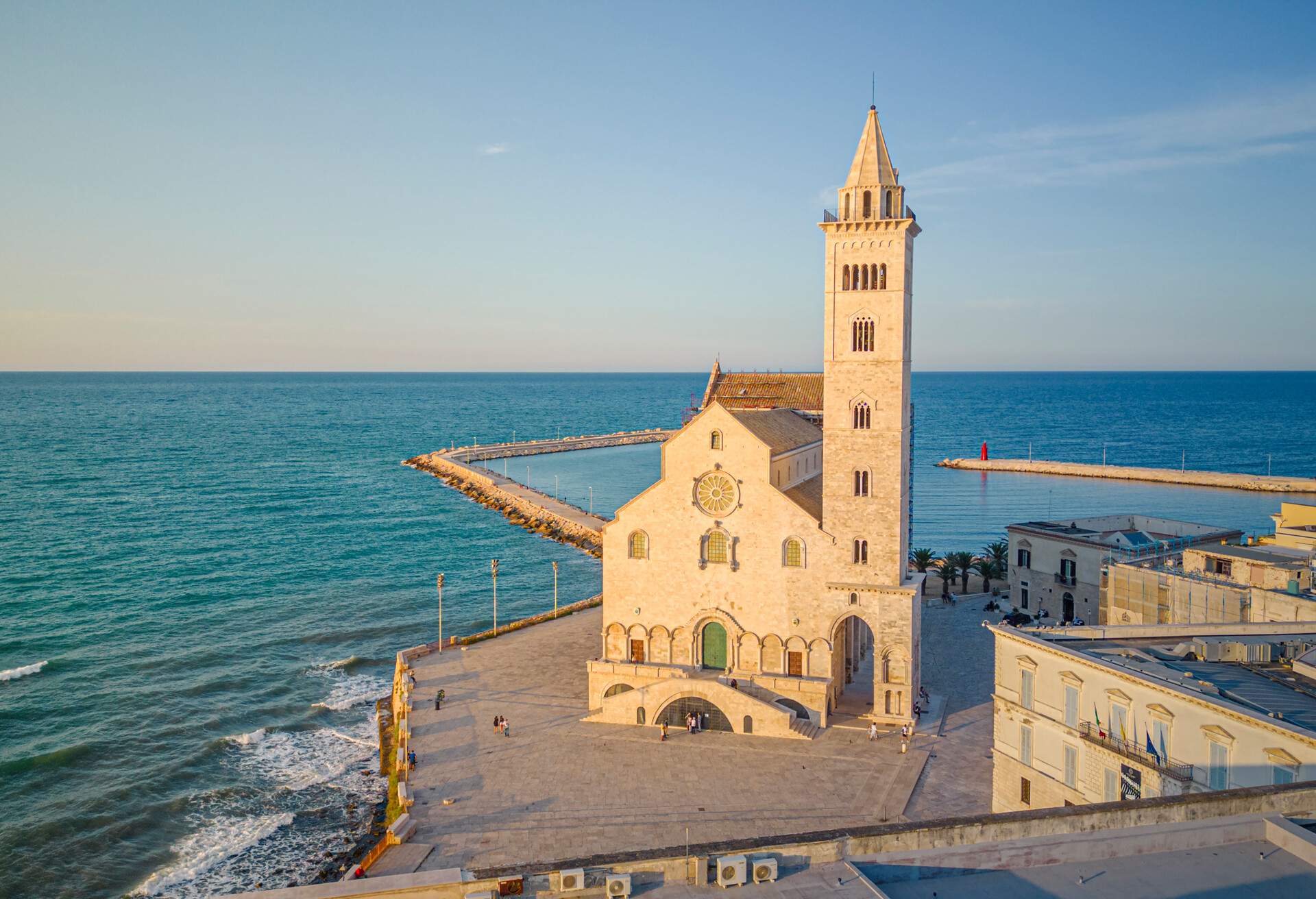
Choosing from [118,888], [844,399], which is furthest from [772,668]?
[118,888]

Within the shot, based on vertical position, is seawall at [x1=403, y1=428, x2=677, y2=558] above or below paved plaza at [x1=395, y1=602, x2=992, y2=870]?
above

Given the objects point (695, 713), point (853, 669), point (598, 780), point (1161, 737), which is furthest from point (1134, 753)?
point (853, 669)

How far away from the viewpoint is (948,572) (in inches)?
2657

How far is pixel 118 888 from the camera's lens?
33.5 m

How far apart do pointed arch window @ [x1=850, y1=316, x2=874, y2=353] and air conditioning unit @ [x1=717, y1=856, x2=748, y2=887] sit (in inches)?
1274

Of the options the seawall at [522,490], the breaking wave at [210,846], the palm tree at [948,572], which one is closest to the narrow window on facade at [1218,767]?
the breaking wave at [210,846]

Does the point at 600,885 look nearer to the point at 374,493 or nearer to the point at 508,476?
the point at 374,493

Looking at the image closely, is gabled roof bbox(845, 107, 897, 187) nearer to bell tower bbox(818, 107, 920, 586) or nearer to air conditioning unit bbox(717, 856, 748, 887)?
bell tower bbox(818, 107, 920, 586)

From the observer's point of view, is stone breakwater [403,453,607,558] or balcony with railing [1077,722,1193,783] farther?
stone breakwater [403,453,607,558]

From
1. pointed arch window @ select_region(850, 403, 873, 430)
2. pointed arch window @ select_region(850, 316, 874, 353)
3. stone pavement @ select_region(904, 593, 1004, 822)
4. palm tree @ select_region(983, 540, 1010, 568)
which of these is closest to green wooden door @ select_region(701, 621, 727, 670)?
stone pavement @ select_region(904, 593, 1004, 822)

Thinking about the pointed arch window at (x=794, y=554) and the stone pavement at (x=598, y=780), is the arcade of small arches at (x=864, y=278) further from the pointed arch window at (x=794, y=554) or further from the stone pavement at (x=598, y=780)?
the stone pavement at (x=598, y=780)

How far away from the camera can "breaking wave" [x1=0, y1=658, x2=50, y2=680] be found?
5272 cm

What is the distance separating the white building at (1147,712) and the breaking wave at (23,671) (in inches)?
2063

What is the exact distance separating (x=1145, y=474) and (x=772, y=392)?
95933 millimetres
